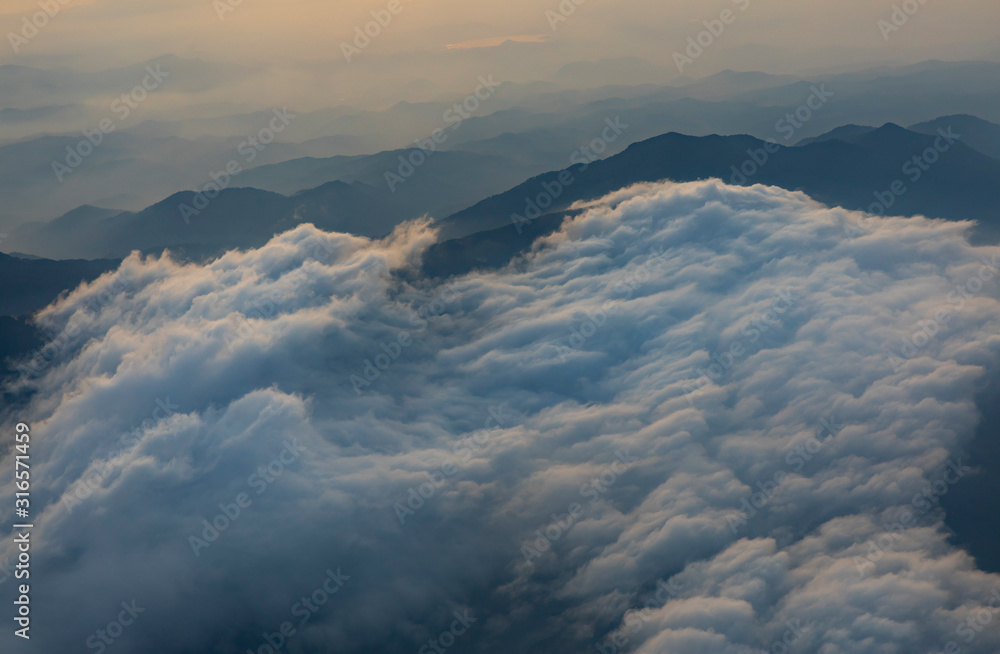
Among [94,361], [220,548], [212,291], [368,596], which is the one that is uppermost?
[212,291]

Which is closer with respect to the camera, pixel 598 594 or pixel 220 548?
pixel 598 594

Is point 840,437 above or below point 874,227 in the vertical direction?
below

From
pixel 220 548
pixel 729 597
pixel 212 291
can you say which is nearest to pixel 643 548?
pixel 729 597

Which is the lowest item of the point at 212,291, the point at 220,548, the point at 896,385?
the point at 220,548

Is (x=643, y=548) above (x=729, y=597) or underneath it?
Result: above

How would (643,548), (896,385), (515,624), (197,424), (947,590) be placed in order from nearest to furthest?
(947,590) → (643,548) → (515,624) → (896,385) → (197,424)

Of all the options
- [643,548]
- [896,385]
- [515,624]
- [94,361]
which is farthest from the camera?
[94,361]

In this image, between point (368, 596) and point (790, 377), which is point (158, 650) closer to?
point (368, 596)

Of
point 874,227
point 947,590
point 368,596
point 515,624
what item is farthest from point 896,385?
point 368,596

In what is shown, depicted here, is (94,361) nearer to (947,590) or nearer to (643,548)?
(643,548)
